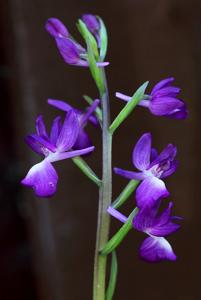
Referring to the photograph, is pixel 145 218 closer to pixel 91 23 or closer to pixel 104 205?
pixel 104 205

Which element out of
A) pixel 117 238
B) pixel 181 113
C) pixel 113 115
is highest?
pixel 181 113

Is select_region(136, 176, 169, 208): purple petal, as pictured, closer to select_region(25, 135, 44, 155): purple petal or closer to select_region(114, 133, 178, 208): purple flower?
select_region(114, 133, 178, 208): purple flower

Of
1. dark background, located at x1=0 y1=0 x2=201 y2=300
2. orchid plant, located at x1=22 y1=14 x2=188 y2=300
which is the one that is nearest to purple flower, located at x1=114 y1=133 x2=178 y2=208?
orchid plant, located at x1=22 y1=14 x2=188 y2=300

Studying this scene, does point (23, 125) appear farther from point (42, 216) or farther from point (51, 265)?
point (51, 265)

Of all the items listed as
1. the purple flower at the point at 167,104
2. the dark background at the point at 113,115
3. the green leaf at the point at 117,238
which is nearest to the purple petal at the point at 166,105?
the purple flower at the point at 167,104

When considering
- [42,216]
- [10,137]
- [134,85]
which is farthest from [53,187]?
[10,137]

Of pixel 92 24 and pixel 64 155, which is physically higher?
pixel 92 24

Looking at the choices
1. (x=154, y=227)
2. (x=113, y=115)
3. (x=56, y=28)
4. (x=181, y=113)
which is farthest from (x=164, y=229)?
(x=113, y=115)
